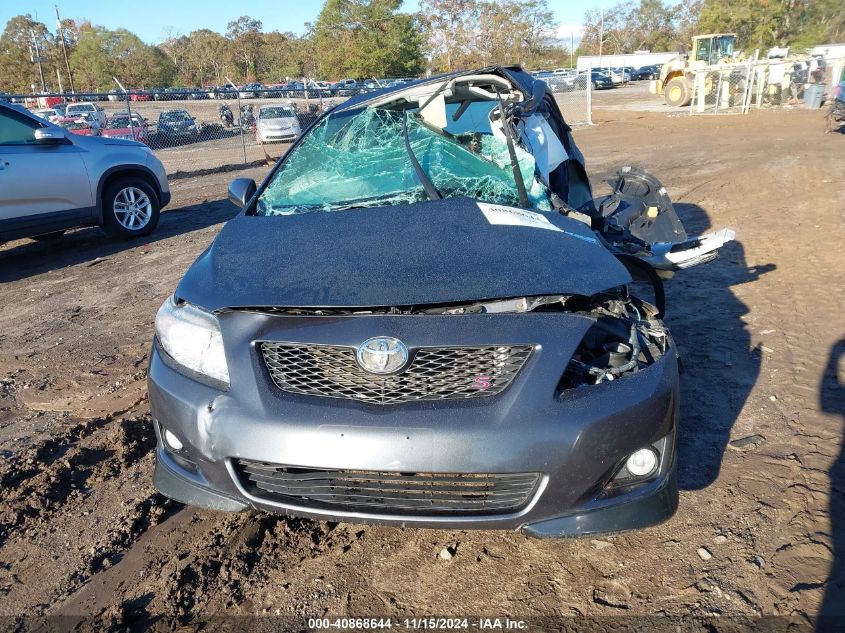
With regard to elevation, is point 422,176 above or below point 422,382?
above

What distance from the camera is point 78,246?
330 inches

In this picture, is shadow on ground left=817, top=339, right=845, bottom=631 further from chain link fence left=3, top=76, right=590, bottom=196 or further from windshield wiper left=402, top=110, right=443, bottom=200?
chain link fence left=3, top=76, right=590, bottom=196

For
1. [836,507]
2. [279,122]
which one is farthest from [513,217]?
[279,122]

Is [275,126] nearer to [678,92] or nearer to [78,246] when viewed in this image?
[78,246]

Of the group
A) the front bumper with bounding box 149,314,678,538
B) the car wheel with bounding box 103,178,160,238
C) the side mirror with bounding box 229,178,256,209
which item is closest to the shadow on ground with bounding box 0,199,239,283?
the car wheel with bounding box 103,178,160,238

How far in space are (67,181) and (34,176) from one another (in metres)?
0.37

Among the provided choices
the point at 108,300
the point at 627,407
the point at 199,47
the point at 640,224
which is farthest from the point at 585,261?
the point at 199,47

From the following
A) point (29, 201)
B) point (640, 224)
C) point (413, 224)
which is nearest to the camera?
point (413, 224)

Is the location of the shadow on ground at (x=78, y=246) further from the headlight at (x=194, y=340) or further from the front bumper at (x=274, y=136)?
the front bumper at (x=274, y=136)

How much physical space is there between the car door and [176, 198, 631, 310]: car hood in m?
5.16

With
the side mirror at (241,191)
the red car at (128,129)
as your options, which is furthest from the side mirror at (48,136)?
the red car at (128,129)

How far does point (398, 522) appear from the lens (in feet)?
6.88

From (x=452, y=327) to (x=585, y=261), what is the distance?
71cm

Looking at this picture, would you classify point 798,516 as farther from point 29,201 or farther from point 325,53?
point 325,53
